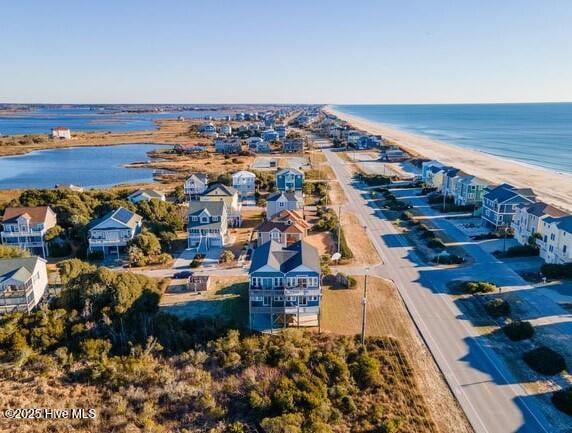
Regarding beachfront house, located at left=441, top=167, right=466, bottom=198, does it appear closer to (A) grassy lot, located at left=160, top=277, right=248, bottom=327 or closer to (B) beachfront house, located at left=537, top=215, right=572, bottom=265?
(B) beachfront house, located at left=537, top=215, right=572, bottom=265

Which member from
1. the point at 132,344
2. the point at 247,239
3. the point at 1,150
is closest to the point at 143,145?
the point at 1,150

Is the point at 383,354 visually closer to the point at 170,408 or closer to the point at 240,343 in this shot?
the point at 240,343

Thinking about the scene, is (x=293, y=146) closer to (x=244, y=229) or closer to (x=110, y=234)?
(x=244, y=229)

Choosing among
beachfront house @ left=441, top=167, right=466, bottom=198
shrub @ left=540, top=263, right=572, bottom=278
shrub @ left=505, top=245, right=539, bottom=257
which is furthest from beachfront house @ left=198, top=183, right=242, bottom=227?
shrub @ left=540, top=263, right=572, bottom=278

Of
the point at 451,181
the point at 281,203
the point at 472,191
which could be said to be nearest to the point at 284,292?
the point at 281,203

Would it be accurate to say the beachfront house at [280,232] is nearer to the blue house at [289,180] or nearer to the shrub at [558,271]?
the shrub at [558,271]

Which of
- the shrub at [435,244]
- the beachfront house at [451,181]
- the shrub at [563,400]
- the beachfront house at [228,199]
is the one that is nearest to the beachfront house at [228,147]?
the beachfront house at [451,181]

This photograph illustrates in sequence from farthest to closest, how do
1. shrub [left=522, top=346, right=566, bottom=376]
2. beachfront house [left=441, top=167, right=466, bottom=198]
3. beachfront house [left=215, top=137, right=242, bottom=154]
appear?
beachfront house [left=215, top=137, right=242, bottom=154]
beachfront house [left=441, top=167, right=466, bottom=198]
shrub [left=522, top=346, right=566, bottom=376]
